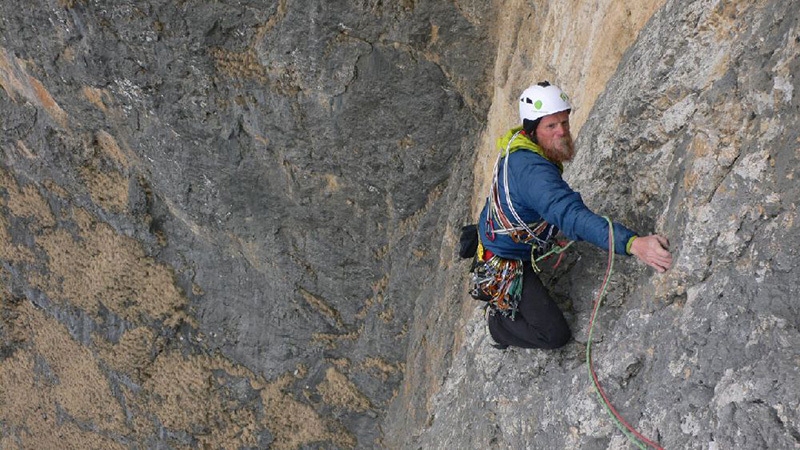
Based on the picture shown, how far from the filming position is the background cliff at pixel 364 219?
3.22m

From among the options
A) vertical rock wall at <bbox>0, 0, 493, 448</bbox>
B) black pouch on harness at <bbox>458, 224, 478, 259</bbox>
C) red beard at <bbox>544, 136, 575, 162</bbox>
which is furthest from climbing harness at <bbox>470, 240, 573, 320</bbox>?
vertical rock wall at <bbox>0, 0, 493, 448</bbox>

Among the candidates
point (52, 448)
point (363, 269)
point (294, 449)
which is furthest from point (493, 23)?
point (52, 448)

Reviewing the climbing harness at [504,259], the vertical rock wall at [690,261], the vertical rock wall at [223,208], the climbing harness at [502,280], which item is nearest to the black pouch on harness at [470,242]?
the climbing harness at [504,259]

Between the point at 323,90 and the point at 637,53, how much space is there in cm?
481

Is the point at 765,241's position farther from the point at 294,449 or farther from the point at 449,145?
the point at 294,449

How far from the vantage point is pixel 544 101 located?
3.87m

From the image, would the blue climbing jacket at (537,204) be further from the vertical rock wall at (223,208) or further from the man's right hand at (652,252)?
the vertical rock wall at (223,208)

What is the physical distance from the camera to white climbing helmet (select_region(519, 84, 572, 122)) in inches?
152

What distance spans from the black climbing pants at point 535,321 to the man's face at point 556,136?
31.7 inches

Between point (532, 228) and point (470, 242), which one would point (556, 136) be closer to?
point (532, 228)

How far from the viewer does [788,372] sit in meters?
2.71

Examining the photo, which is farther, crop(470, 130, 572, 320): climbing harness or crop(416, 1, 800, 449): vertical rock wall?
crop(470, 130, 572, 320): climbing harness

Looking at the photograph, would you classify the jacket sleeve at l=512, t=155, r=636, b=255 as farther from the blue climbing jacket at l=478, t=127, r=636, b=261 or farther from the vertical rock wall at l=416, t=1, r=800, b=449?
the vertical rock wall at l=416, t=1, r=800, b=449

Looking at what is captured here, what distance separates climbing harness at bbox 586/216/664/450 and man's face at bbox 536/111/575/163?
2.11ft
